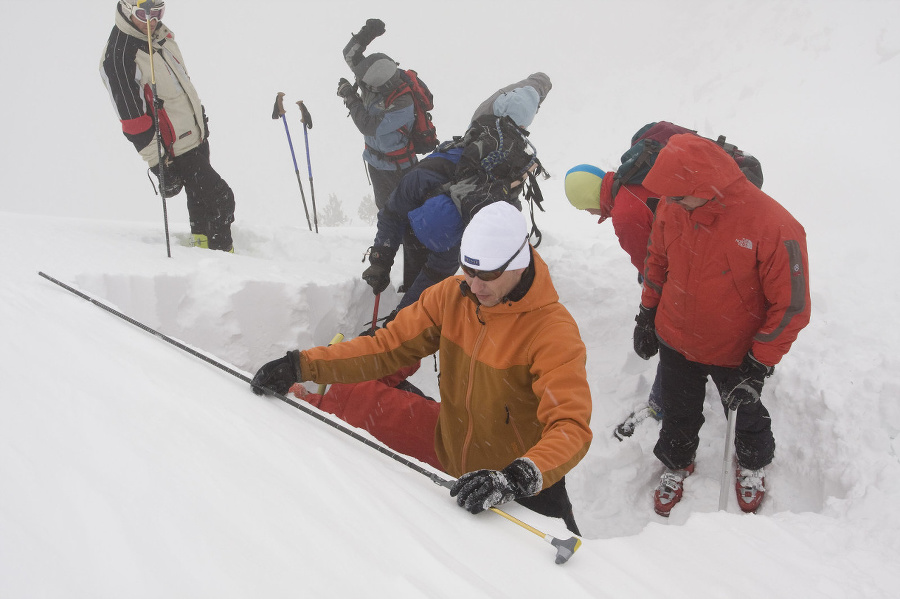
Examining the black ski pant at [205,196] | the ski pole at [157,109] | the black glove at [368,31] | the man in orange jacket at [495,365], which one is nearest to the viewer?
the man in orange jacket at [495,365]

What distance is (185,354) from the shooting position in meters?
2.60

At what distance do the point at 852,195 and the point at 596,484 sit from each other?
Answer: 4.50 metres

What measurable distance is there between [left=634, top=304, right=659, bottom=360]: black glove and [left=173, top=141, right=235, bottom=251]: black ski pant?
393 cm

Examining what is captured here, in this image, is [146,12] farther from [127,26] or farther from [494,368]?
[494,368]

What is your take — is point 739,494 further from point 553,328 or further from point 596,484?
point 553,328

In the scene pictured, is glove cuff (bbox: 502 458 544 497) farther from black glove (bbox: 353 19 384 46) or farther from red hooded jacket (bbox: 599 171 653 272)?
Answer: black glove (bbox: 353 19 384 46)

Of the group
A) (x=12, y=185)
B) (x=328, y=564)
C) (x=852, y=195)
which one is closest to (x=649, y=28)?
(x=852, y=195)

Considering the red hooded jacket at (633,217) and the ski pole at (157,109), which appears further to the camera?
the ski pole at (157,109)

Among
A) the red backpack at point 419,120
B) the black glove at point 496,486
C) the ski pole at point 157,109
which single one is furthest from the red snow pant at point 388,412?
the red backpack at point 419,120

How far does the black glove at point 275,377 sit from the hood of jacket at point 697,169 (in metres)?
1.98

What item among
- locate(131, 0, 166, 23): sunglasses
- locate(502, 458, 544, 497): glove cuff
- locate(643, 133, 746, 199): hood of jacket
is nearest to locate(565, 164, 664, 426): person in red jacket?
locate(643, 133, 746, 199): hood of jacket

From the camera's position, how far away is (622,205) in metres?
3.43

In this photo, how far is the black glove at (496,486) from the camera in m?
1.73

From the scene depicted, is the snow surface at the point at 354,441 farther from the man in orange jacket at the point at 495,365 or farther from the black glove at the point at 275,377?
the man in orange jacket at the point at 495,365
